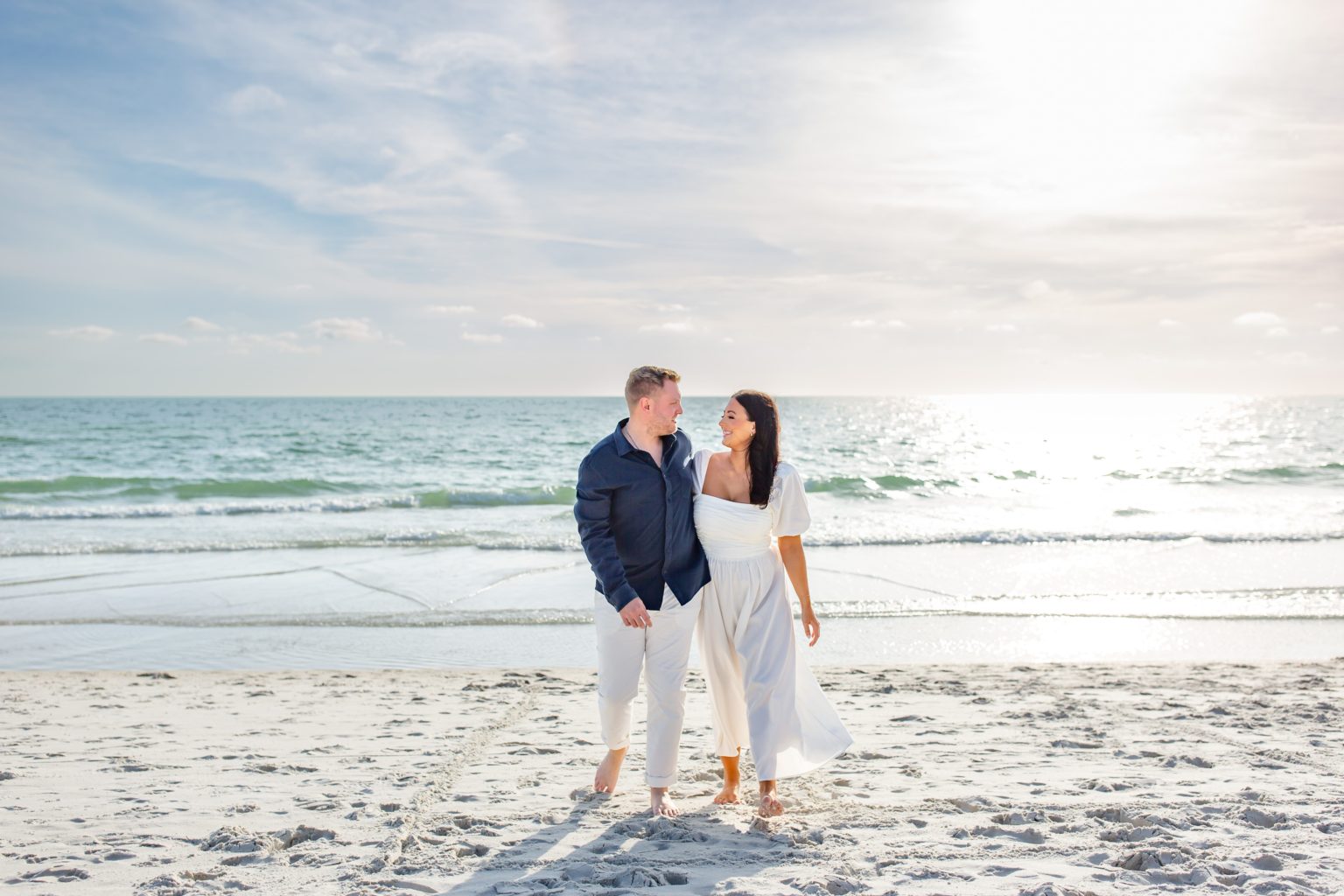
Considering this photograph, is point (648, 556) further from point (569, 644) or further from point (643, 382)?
point (569, 644)

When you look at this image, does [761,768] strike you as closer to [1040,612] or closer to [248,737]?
[248,737]

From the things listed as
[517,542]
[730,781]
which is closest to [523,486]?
[517,542]

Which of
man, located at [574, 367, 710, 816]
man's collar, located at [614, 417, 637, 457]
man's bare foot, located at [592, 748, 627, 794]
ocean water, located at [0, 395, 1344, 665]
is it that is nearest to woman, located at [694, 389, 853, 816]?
man, located at [574, 367, 710, 816]

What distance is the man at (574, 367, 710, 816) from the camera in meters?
4.00

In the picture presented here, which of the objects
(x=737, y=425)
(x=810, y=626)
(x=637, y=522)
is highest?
(x=737, y=425)

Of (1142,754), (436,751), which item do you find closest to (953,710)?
(1142,754)

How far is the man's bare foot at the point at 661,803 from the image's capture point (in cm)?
421

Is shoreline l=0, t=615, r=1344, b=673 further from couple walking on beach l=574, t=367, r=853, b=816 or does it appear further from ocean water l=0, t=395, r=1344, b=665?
couple walking on beach l=574, t=367, r=853, b=816

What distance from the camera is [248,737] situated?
218 inches

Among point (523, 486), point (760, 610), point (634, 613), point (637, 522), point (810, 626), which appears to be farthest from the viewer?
point (523, 486)

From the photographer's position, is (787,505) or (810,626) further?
(810,626)

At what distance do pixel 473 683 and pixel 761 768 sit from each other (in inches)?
130

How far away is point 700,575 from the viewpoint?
4176 mm

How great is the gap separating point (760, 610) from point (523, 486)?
2081 cm
